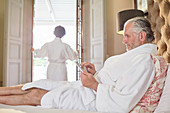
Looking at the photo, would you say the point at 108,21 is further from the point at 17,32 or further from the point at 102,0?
the point at 17,32

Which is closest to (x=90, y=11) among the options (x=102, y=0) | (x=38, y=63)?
(x=102, y=0)

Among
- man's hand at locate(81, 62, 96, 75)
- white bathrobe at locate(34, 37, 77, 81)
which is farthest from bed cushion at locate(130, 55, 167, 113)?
white bathrobe at locate(34, 37, 77, 81)

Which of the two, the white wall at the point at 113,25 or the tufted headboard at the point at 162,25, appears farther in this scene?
the white wall at the point at 113,25

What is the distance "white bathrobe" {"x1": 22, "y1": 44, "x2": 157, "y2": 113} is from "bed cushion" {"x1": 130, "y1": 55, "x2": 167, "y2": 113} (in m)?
0.04

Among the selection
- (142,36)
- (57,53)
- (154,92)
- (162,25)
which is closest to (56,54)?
(57,53)

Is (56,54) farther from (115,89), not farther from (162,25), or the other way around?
(115,89)

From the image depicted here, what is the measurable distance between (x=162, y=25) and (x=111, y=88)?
4.28 ft

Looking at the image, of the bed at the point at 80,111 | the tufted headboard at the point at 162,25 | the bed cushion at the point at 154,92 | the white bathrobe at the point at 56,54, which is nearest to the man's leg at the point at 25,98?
the bed at the point at 80,111

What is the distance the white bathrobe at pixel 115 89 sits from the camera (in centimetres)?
109

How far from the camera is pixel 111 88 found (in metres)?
1.15

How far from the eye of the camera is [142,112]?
1.09m

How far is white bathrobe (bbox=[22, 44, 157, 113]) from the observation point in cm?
109

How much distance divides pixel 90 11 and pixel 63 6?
3479mm

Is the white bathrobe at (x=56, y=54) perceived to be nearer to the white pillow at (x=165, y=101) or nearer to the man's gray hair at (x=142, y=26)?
the man's gray hair at (x=142, y=26)
